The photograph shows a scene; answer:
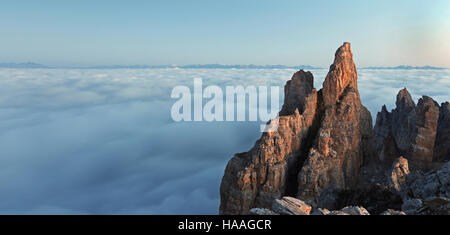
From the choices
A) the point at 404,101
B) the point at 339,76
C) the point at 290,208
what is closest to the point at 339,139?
the point at 339,76

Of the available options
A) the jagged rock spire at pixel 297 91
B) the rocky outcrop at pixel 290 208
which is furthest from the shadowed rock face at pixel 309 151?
the rocky outcrop at pixel 290 208

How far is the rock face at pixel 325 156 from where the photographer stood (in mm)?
38719

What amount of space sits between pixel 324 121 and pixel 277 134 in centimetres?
885

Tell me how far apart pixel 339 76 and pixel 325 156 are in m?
14.4

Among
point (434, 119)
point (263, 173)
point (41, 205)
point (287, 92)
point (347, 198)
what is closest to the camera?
point (347, 198)

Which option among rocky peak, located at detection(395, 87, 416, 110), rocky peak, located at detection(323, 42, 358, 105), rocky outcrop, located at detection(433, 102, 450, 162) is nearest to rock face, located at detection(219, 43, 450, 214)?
rocky peak, located at detection(323, 42, 358, 105)

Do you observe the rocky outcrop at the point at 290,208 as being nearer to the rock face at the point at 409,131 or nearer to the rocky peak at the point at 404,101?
the rock face at the point at 409,131

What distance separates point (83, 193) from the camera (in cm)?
18350

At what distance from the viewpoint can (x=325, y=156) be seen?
4112 cm

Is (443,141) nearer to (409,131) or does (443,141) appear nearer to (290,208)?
(409,131)
